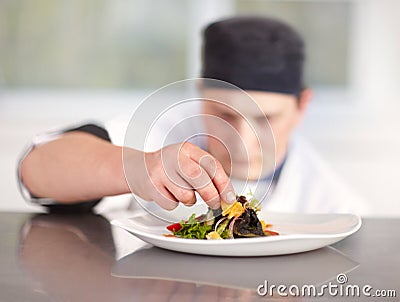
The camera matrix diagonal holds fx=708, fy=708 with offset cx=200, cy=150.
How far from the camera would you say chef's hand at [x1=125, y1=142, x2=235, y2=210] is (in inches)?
35.4

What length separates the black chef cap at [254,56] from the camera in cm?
182

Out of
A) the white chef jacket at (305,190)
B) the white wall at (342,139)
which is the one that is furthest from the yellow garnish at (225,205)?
the white wall at (342,139)

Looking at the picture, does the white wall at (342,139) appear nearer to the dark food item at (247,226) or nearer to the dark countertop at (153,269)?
the dark countertop at (153,269)

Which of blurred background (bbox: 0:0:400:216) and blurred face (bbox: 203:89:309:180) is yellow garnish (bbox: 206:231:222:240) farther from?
blurred background (bbox: 0:0:400:216)

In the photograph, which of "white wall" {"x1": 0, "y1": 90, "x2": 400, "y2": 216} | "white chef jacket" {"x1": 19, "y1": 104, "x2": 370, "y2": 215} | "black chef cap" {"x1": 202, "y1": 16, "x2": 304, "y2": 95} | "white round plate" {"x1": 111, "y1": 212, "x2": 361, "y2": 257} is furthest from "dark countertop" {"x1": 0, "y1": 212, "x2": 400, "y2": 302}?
"white wall" {"x1": 0, "y1": 90, "x2": 400, "y2": 216}

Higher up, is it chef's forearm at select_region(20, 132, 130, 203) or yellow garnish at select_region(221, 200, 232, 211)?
yellow garnish at select_region(221, 200, 232, 211)

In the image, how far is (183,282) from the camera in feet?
2.60

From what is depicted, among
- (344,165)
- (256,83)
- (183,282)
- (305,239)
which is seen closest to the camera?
(183,282)

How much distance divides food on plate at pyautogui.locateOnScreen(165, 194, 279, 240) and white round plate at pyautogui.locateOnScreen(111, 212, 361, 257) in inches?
0.9

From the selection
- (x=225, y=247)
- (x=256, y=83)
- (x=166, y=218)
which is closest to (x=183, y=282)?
(x=225, y=247)

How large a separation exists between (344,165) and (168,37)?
→ 3.08 feet

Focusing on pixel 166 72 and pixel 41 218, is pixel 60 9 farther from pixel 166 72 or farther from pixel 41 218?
pixel 41 218

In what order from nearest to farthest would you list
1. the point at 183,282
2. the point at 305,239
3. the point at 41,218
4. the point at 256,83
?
the point at 183,282 → the point at 305,239 → the point at 41,218 → the point at 256,83

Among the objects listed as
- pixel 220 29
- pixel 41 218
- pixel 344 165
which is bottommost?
pixel 344 165
